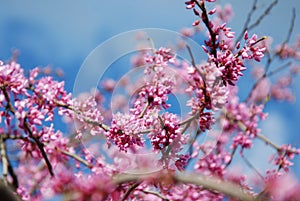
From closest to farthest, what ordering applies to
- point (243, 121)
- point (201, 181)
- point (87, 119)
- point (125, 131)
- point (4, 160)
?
point (201, 181) → point (125, 131) → point (87, 119) → point (4, 160) → point (243, 121)

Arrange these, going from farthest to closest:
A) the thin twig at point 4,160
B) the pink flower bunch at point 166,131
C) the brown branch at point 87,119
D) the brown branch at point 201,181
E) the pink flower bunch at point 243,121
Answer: the pink flower bunch at point 243,121, the thin twig at point 4,160, the brown branch at point 87,119, the pink flower bunch at point 166,131, the brown branch at point 201,181

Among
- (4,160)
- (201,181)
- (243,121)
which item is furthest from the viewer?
(243,121)

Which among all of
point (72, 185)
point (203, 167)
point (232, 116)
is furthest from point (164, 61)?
point (232, 116)

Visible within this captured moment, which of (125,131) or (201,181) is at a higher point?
(125,131)

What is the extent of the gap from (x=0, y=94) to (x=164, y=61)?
151cm

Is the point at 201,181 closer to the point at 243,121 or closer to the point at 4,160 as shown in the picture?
the point at 4,160

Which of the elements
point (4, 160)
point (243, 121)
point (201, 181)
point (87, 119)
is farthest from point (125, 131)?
point (243, 121)

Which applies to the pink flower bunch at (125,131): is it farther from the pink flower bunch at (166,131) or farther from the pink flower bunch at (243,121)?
the pink flower bunch at (243,121)

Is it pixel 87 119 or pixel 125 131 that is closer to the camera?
pixel 125 131

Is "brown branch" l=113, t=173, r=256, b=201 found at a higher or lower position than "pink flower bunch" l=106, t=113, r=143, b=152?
lower

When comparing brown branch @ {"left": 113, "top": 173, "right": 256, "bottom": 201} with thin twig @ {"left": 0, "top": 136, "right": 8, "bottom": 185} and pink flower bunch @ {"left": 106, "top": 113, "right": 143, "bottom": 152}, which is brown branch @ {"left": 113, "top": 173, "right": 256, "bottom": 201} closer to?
pink flower bunch @ {"left": 106, "top": 113, "right": 143, "bottom": 152}

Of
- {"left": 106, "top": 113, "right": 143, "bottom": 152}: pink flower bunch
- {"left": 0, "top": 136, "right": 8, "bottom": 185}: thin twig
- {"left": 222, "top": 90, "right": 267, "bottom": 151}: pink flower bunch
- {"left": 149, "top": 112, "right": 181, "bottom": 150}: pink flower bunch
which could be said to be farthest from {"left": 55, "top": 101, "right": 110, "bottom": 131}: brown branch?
{"left": 222, "top": 90, "right": 267, "bottom": 151}: pink flower bunch

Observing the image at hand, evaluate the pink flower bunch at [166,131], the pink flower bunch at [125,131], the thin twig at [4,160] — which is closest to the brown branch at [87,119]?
the pink flower bunch at [125,131]

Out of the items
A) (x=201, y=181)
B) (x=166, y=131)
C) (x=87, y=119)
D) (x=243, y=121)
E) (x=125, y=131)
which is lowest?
(x=201, y=181)
